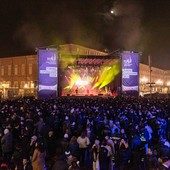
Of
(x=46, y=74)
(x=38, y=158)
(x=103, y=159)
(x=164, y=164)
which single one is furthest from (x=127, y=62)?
(x=164, y=164)

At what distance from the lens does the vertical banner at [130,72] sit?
39.8m

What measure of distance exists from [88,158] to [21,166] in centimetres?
434

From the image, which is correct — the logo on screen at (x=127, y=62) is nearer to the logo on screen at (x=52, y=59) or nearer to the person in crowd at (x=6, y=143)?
the logo on screen at (x=52, y=59)

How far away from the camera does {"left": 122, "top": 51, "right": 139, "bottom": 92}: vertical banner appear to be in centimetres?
3975

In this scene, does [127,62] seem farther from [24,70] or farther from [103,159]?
[24,70]

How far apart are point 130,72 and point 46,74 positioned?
10283 millimetres

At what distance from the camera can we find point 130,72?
39969 mm

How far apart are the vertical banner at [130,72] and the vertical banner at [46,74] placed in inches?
332

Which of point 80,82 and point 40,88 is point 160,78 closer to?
point 80,82

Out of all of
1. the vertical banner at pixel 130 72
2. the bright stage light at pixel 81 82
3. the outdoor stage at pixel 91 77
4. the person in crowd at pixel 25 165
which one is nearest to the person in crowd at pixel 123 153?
the person in crowd at pixel 25 165

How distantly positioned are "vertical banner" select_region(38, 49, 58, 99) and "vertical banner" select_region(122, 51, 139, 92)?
27.7 feet

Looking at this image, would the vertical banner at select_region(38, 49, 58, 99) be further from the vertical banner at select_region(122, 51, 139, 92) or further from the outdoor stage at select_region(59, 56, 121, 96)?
the vertical banner at select_region(122, 51, 139, 92)

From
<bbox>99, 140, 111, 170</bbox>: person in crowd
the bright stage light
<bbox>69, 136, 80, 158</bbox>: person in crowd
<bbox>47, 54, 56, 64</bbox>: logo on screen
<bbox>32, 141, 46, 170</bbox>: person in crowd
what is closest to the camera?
<bbox>99, 140, 111, 170</bbox>: person in crowd

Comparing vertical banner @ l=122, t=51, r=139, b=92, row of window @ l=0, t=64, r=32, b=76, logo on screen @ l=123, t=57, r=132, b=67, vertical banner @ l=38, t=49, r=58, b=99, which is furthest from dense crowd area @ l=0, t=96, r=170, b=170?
row of window @ l=0, t=64, r=32, b=76
